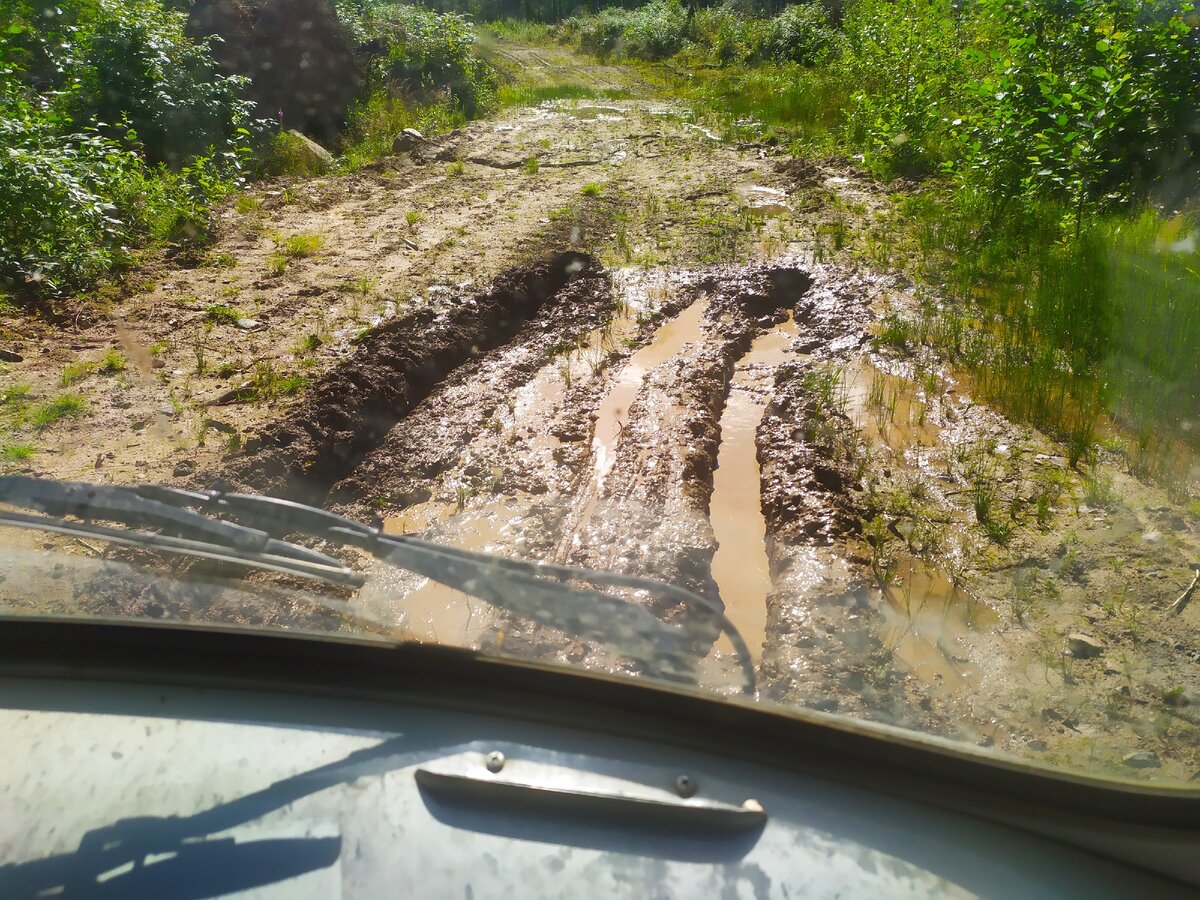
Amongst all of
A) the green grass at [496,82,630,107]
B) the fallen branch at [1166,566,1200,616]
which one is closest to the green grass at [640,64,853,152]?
the green grass at [496,82,630,107]

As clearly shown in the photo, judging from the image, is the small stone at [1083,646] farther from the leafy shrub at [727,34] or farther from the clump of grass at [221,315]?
the leafy shrub at [727,34]

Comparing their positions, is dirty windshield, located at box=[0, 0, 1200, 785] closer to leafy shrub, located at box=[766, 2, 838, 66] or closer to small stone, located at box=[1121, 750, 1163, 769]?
small stone, located at box=[1121, 750, 1163, 769]

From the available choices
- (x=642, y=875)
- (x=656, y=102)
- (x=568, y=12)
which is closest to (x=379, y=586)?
(x=642, y=875)

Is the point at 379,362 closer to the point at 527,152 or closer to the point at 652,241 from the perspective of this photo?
the point at 652,241

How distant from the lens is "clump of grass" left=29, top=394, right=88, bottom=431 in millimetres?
4766

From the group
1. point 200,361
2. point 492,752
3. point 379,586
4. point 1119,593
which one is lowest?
point 200,361

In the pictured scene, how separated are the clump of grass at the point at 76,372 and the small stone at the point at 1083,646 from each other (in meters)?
5.54

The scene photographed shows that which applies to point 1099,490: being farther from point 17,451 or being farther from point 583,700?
point 17,451

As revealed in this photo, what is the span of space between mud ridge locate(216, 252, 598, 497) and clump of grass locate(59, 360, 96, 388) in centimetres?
148

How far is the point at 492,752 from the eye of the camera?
1.49 m

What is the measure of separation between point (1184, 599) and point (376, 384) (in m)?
4.33

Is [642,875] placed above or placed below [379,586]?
above

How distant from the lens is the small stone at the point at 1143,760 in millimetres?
2505

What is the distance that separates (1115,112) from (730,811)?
742cm
